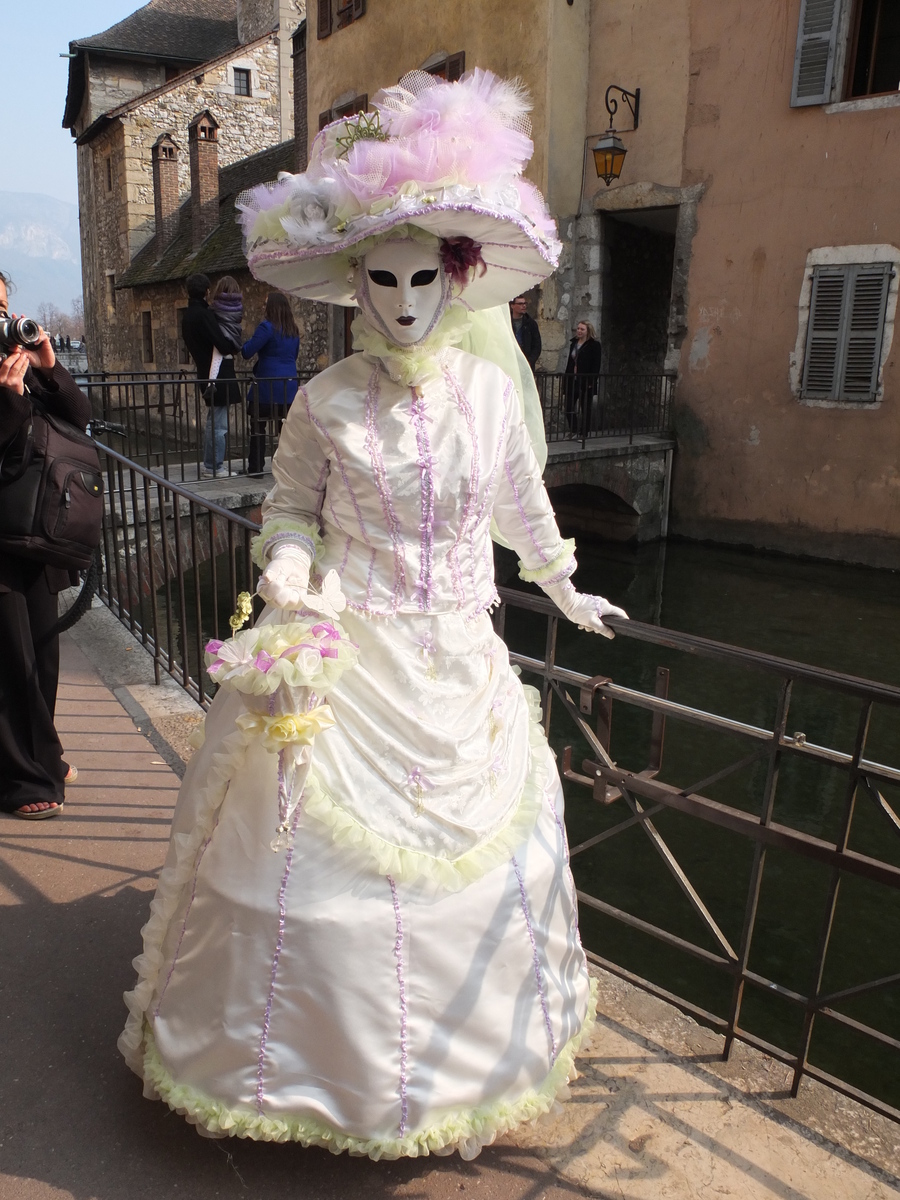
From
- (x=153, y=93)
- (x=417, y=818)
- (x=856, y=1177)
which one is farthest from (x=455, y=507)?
(x=153, y=93)

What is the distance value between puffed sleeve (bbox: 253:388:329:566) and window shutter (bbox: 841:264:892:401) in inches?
370

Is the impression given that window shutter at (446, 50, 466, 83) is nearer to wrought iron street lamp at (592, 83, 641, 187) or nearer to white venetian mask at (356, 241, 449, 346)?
wrought iron street lamp at (592, 83, 641, 187)

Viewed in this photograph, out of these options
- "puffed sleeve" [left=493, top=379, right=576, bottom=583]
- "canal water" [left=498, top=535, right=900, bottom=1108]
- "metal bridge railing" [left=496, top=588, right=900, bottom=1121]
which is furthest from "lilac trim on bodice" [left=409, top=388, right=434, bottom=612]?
"canal water" [left=498, top=535, right=900, bottom=1108]

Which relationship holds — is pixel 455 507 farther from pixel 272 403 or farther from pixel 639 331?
pixel 639 331

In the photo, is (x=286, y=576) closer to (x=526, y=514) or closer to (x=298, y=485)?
(x=298, y=485)

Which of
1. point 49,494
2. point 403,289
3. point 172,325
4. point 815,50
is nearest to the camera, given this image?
point 403,289

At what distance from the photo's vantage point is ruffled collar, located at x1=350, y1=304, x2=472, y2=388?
6.10 feet

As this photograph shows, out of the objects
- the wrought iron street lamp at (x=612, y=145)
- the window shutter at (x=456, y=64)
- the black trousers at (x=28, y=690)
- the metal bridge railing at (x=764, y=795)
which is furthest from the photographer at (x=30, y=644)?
the window shutter at (x=456, y=64)

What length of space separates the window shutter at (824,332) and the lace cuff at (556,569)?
29.8 ft

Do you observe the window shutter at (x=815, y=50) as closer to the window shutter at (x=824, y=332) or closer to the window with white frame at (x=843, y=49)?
the window with white frame at (x=843, y=49)

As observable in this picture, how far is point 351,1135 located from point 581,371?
34.5 ft

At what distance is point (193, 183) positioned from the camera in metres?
19.3

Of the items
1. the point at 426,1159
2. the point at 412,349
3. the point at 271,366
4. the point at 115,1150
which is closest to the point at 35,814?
the point at 115,1150

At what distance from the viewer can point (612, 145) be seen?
10.7 meters
